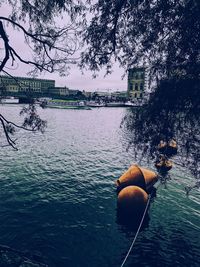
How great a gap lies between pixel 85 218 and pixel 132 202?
10.1 feet

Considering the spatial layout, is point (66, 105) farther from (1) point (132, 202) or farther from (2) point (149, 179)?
(1) point (132, 202)

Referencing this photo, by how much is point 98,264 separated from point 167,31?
34.6 ft

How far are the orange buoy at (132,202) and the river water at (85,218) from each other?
899 millimetres

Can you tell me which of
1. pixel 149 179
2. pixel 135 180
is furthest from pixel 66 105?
pixel 135 180

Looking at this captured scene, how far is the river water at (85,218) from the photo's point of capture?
11.1 metres

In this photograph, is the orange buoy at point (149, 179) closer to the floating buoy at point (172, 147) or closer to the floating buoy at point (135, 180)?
the floating buoy at point (135, 180)

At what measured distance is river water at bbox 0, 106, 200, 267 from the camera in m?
11.1

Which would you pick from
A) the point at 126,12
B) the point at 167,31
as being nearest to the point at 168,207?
the point at 167,31

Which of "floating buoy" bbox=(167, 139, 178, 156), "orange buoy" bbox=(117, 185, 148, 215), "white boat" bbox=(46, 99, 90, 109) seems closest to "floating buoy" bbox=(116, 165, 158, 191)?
"orange buoy" bbox=(117, 185, 148, 215)

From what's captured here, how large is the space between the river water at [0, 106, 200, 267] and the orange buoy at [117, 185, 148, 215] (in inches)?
35.4

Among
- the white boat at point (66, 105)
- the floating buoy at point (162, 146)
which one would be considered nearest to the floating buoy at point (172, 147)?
the floating buoy at point (162, 146)

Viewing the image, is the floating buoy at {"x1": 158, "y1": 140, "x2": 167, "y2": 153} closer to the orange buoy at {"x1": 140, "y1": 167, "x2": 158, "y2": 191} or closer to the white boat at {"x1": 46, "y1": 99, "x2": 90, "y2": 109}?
the orange buoy at {"x1": 140, "y1": 167, "x2": 158, "y2": 191}

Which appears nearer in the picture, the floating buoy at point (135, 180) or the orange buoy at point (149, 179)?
the floating buoy at point (135, 180)

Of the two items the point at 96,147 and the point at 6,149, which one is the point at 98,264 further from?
the point at 96,147
